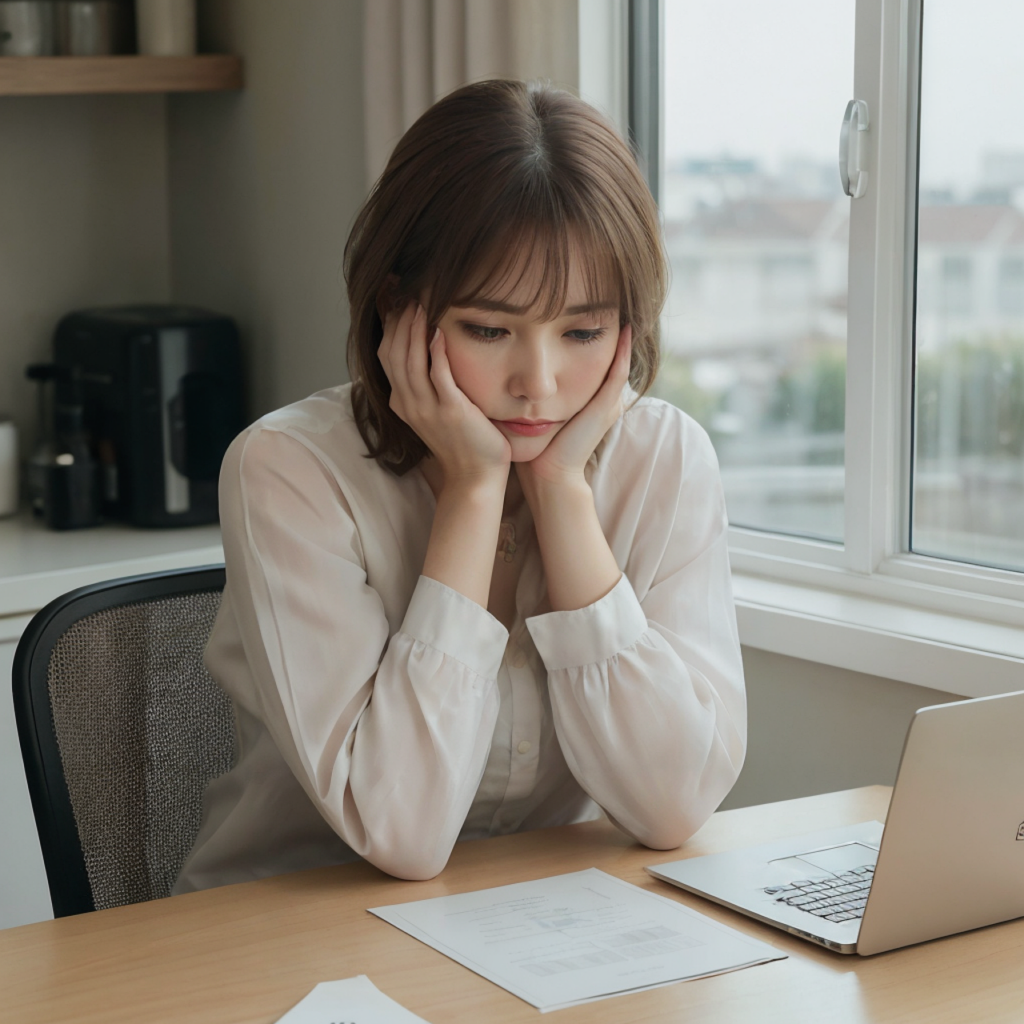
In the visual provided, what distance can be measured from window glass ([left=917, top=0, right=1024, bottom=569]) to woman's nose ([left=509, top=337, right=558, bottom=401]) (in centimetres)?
72

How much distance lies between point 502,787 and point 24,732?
453 millimetres

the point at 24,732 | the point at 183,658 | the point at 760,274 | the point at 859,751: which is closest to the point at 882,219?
the point at 760,274

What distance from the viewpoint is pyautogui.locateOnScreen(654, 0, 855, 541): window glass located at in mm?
1917

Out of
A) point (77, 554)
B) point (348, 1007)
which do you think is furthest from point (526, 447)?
point (77, 554)

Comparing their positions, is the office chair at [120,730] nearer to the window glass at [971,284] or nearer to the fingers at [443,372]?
the fingers at [443,372]

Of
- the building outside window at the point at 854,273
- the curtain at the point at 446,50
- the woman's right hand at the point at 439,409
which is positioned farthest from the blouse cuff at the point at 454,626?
the curtain at the point at 446,50

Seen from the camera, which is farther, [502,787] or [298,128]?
[298,128]

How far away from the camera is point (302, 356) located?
8.35ft

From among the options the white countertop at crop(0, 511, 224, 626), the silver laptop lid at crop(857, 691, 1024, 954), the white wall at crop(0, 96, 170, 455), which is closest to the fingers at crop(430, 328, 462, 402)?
the silver laptop lid at crop(857, 691, 1024, 954)

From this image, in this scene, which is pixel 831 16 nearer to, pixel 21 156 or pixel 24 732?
pixel 24 732

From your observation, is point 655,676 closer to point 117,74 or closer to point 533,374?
point 533,374

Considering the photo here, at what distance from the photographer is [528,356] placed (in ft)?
4.10

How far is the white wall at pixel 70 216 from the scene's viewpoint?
107 inches

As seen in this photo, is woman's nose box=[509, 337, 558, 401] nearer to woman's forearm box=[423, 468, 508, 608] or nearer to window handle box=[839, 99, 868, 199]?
woman's forearm box=[423, 468, 508, 608]
